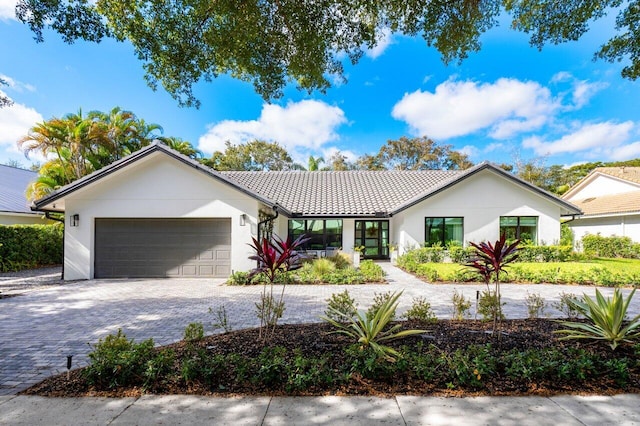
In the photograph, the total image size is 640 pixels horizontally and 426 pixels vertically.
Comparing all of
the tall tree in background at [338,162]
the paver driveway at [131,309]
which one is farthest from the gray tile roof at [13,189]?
the tall tree in background at [338,162]

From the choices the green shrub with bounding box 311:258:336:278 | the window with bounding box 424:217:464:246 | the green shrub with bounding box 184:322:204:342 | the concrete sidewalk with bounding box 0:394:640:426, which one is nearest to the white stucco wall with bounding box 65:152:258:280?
the green shrub with bounding box 311:258:336:278

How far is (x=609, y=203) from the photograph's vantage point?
909 inches

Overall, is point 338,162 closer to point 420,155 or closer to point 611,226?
point 420,155

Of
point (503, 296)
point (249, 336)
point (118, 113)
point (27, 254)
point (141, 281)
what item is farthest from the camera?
point (118, 113)

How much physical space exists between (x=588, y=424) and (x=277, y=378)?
10.6 feet

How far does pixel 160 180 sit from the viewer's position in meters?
12.4

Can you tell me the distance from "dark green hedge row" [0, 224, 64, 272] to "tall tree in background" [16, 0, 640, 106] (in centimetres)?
1302

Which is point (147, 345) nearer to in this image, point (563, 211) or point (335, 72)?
point (335, 72)

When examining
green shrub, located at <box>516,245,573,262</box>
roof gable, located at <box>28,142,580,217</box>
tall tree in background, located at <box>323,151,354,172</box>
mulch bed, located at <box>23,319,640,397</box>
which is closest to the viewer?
mulch bed, located at <box>23,319,640,397</box>

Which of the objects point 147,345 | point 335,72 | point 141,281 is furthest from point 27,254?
point 335,72

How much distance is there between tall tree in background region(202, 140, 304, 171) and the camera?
34.8m

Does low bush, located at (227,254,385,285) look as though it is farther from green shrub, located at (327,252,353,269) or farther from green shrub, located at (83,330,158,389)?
green shrub, located at (83,330,158,389)

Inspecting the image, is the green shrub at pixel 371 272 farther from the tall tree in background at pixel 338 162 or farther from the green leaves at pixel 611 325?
the tall tree in background at pixel 338 162

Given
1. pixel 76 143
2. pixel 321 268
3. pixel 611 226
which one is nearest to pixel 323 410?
pixel 321 268
